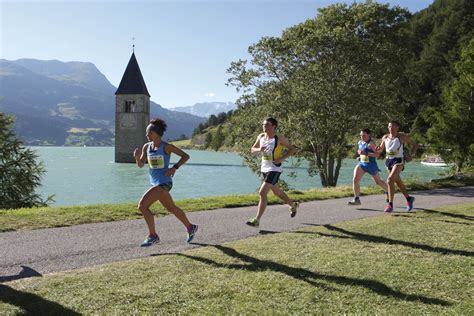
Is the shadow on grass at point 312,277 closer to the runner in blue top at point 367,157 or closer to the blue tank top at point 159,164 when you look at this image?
the blue tank top at point 159,164

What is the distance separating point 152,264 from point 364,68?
2038cm

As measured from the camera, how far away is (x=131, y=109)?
110 m

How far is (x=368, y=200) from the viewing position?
1338cm

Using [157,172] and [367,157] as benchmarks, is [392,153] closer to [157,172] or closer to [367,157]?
[367,157]

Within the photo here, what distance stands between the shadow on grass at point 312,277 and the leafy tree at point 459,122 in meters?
21.0

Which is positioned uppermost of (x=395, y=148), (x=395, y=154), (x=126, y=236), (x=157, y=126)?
(x=157, y=126)

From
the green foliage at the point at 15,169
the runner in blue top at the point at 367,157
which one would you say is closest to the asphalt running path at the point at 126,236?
the runner in blue top at the point at 367,157

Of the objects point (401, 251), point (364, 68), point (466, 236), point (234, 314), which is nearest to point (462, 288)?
point (401, 251)

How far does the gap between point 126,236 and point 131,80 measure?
108m

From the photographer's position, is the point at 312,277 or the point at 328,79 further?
the point at 328,79

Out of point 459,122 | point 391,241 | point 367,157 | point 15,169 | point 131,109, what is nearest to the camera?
point 391,241

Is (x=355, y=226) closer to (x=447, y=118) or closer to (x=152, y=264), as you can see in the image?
(x=152, y=264)

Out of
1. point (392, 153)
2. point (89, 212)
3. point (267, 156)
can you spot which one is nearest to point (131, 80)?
point (89, 212)

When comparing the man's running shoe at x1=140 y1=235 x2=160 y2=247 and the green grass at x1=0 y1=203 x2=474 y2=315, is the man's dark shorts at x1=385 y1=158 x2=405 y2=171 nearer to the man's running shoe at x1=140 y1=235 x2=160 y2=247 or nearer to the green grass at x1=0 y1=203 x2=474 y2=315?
the green grass at x1=0 y1=203 x2=474 y2=315
